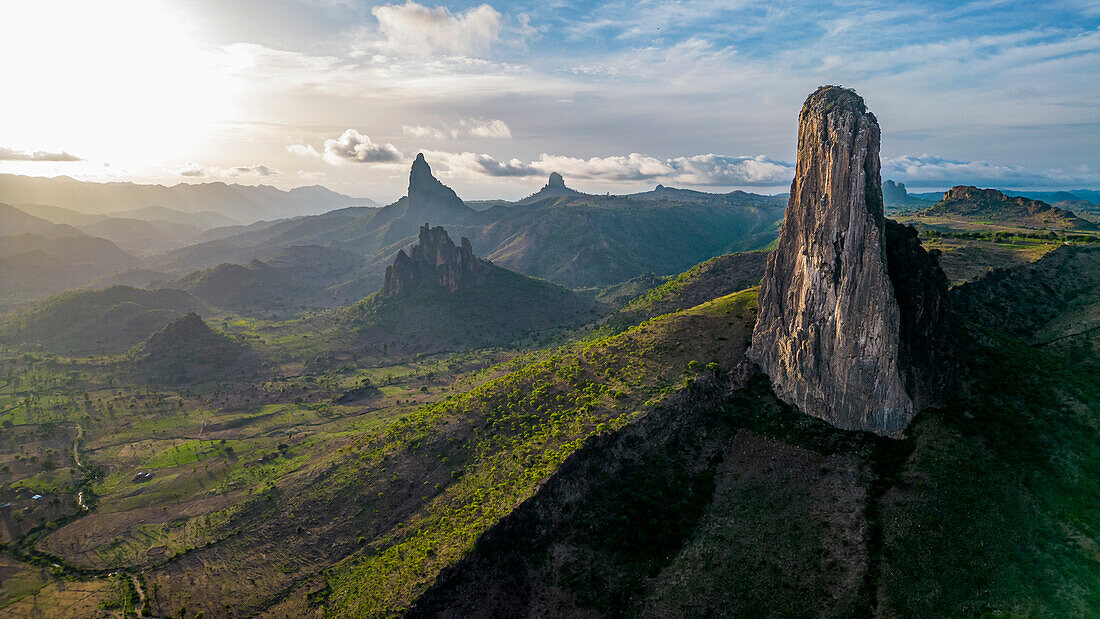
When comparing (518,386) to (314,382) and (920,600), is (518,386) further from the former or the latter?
(314,382)

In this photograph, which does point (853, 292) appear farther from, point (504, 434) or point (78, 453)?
point (78, 453)

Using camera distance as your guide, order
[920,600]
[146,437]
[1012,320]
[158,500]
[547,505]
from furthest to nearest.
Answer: [146,437] < [158,500] < [1012,320] < [547,505] < [920,600]

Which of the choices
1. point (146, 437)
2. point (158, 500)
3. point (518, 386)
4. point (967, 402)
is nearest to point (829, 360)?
point (967, 402)

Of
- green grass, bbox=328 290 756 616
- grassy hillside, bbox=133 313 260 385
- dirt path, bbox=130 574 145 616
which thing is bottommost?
dirt path, bbox=130 574 145 616

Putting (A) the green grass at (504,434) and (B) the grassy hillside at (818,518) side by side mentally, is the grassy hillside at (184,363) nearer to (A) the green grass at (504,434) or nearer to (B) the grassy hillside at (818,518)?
(A) the green grass at (504,434)

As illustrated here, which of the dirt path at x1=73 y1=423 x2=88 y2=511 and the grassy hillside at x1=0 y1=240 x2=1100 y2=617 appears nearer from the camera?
the grassy hillside at x1=0 y1=240 x2=1100 y2=617

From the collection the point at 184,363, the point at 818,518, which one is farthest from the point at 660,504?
the point at 184,363

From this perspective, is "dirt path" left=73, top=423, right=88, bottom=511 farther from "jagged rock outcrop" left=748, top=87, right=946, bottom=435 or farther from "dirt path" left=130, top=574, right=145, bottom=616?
"jagged rock outcrop" left=748, top=87, right=946, bottom=435

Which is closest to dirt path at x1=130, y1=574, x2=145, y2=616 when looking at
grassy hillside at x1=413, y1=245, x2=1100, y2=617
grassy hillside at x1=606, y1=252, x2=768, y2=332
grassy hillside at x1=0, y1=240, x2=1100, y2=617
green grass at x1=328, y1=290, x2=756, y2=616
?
grassy hillside at x1=0, y1=240, x2=1100, y2=617
